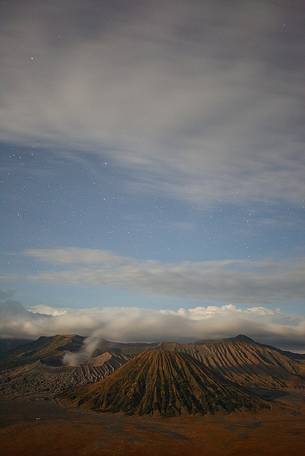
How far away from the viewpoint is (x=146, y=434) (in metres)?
118

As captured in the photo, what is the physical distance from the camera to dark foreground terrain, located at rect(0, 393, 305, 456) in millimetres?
98938

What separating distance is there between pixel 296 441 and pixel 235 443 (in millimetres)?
16265

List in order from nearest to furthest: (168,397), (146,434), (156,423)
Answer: (146,434), (156,423), (168,397)

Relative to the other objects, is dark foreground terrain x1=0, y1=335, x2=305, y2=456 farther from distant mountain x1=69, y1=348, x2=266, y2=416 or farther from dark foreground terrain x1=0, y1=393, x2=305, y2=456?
dark foreground terrain x1=0, y1=393, x2=305, y2=456

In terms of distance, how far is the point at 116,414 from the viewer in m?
162

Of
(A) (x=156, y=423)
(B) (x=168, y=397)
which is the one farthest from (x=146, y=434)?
(B) (x=168, y=397)

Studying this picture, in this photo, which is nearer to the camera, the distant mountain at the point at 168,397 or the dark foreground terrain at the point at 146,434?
the dark foreground terrain at the point at 146,434

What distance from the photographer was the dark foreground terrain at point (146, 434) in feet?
325

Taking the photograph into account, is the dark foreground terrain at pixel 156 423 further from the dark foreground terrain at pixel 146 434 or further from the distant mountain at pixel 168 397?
the dark foreground terrain at pixel 146 434

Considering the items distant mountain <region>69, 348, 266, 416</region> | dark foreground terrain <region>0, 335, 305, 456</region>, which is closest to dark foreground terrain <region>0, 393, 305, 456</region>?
dark foreground terrain <region>0, 335, 305, 456</region>

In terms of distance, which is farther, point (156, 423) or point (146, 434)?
point (156, 423)

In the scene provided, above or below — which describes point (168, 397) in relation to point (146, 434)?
below

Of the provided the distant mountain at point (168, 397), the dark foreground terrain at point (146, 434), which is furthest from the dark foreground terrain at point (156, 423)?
the dark foreground terrain at point (146, 434)

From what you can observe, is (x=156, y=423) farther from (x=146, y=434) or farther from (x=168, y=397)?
(x=168, y=397)
